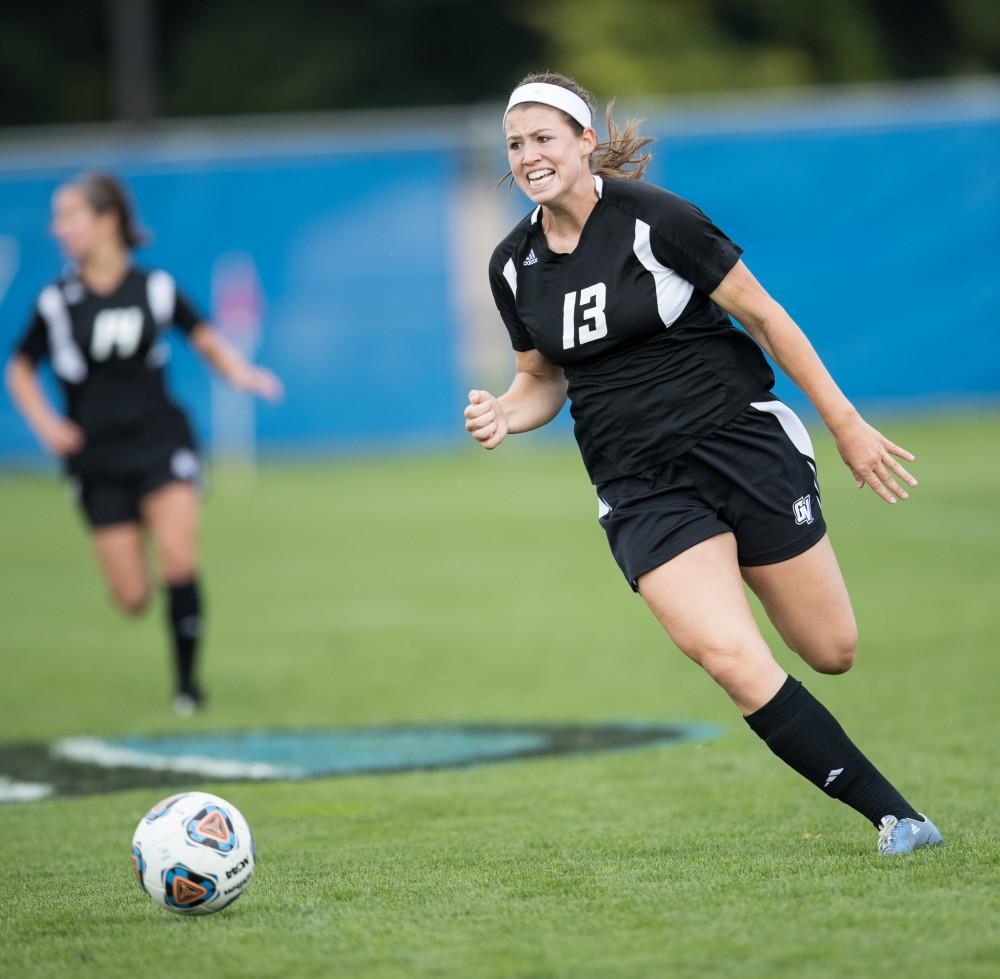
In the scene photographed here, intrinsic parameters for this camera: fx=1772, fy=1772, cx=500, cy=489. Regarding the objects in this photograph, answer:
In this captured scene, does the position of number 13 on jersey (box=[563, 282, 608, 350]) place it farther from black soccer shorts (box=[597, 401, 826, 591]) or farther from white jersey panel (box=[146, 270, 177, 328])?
white jersey panel (box=[146, 270, 177, 328])

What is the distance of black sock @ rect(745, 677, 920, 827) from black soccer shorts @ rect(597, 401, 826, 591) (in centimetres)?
45

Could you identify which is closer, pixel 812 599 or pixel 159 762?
pixel 812 599

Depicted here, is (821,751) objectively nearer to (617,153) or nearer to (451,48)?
(617,153)

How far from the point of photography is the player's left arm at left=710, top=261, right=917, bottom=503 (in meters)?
4.95

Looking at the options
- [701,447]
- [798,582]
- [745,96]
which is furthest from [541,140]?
[745,96]

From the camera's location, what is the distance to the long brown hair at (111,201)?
28.9 ft

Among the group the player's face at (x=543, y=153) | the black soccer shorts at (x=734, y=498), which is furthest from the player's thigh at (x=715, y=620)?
the player's face at (x=543, y=153)

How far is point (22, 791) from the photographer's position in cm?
702

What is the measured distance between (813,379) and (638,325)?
52 centimetres

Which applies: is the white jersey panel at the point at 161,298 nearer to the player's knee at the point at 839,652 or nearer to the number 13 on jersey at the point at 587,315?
the number 13 on jersey at the point at 587,315

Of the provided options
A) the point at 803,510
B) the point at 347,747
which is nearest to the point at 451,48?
the point at 347,747

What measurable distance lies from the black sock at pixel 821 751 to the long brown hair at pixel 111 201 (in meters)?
5.13

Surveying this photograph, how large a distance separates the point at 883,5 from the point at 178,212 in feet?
55.7

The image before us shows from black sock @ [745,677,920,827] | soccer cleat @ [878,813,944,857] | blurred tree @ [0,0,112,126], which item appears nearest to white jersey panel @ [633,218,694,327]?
black sock @ [745,677,920,827]
